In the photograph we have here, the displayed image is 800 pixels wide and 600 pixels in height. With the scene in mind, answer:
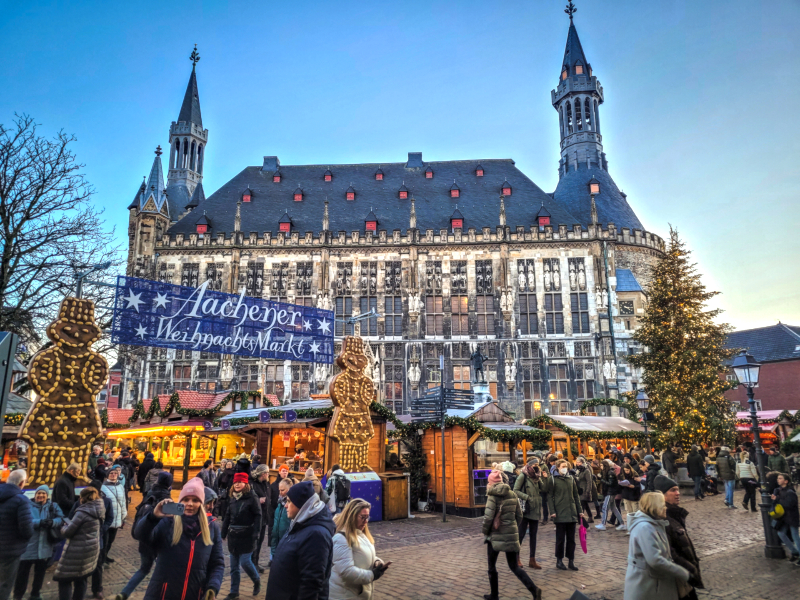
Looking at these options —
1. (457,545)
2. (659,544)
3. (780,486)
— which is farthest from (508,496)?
(780,486)

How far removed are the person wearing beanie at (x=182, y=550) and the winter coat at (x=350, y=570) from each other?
0.80 metres

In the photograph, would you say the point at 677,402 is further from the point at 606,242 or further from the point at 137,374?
the point at 137,374

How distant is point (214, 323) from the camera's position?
1363 centimetres

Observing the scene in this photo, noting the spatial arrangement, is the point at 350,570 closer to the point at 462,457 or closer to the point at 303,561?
the point at 303,561

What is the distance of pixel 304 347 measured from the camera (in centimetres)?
1523

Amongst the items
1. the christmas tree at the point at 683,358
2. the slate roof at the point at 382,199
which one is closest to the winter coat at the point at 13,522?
the christmas tree at the point at 683,358

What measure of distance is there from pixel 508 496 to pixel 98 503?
15.0ft

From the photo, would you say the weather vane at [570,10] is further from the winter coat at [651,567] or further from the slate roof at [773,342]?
the winter coat at [651,567]

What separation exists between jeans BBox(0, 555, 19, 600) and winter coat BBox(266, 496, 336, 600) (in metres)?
3.68

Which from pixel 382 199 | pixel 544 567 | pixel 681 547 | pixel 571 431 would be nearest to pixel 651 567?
pixel 681 547

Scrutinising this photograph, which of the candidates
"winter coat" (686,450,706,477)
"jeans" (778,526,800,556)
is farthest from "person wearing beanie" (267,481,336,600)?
"winter coat" (686,450,706,477)

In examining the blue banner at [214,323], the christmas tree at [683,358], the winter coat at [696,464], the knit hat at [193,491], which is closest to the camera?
the knit hat at [193,491]

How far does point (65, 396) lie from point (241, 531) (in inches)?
190

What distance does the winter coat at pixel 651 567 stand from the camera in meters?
4.16
